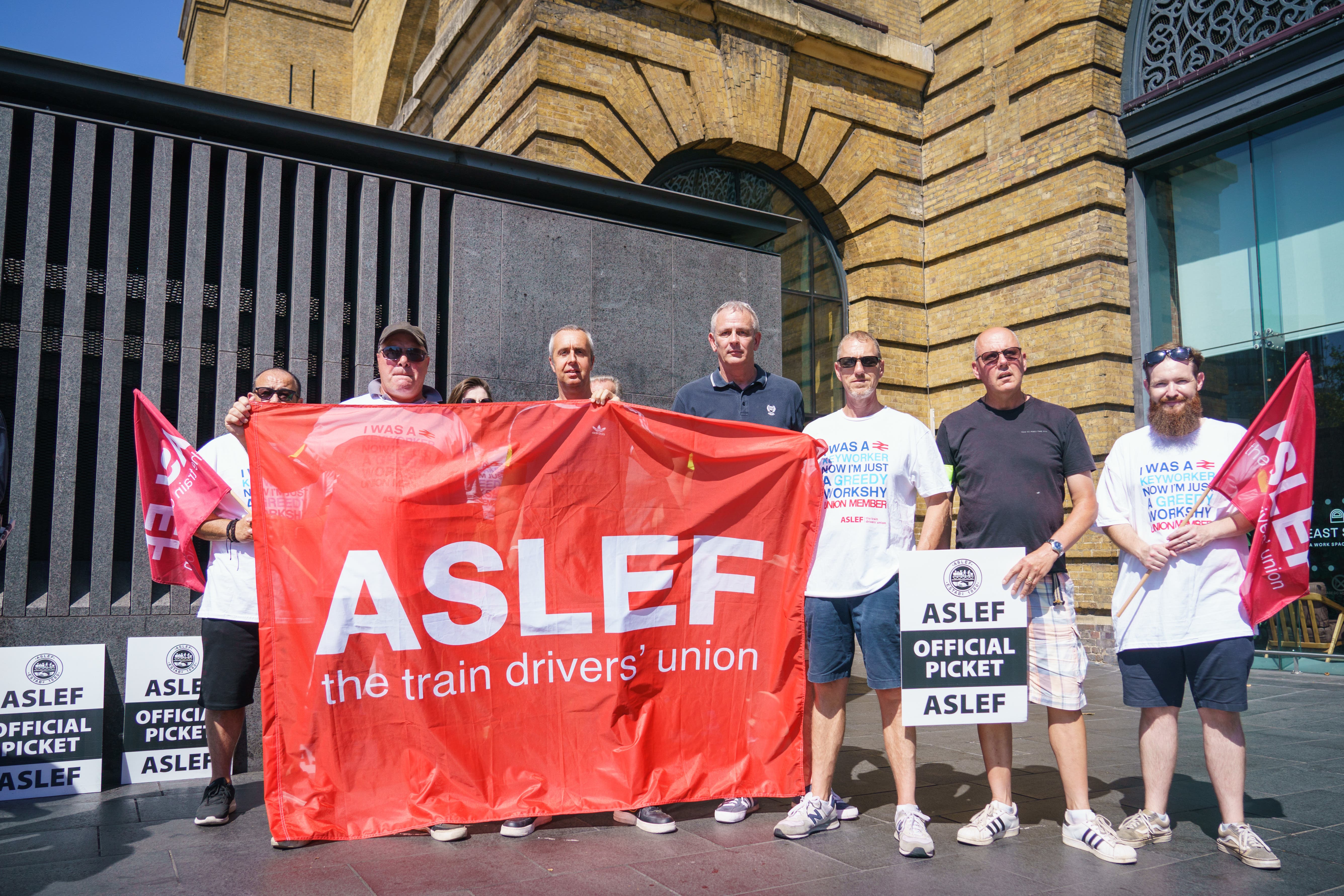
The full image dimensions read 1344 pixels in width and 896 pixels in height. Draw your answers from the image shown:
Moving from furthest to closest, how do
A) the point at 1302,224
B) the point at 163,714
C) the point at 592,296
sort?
the point at 1302,224
the point at 592,296
the point at 163,714

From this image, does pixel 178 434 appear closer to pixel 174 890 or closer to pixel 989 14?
pixel 174 890

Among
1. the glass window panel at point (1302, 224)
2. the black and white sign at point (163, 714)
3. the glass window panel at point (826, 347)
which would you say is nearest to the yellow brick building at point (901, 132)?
the glass window panel at point (826, 347)

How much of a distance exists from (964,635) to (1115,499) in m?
1.04

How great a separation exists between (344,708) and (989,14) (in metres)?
13.3

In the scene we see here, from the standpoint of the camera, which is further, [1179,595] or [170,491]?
[170,491]

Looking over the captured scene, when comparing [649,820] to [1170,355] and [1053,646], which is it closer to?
[1053,646]

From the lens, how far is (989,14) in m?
13.3

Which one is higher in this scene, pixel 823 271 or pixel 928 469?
pixel 823 271

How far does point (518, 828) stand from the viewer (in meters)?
4.19

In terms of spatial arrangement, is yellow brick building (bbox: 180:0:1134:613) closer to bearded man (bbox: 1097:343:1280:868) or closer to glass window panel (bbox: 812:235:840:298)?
glass window panel (bbox: 812:235:840:298)

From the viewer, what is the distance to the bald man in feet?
13.5

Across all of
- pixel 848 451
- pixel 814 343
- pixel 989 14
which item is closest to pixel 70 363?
pixel 848 451

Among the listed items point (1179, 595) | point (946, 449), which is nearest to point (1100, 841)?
point (1179, 595)

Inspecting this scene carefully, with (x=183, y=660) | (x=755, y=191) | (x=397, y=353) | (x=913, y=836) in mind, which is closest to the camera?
(x=913, y=836)
